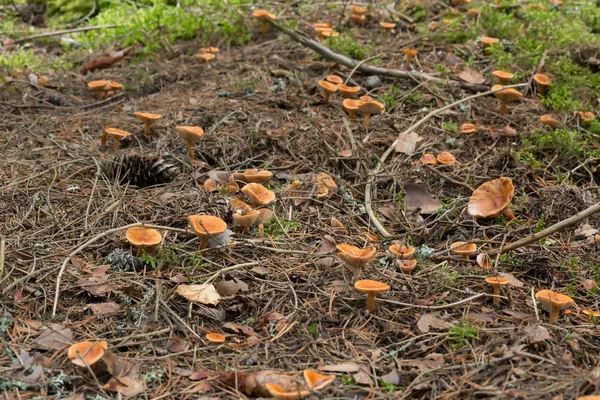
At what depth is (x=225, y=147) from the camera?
5.04 meters

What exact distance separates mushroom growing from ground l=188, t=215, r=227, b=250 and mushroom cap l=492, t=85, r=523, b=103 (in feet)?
9.48

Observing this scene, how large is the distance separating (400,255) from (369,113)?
1896 mm

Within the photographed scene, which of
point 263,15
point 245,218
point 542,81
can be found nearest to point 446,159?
point 542,81

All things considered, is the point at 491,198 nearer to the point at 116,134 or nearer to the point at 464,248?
the point at 464,248

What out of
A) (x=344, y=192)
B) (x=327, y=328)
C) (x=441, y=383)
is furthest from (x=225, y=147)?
(x=441, y=383)

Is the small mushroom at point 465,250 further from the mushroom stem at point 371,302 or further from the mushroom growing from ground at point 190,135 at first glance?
the mushroom growing from ground at point 190,135

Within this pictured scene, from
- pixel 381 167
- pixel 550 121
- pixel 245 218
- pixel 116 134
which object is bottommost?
pixel 381 167

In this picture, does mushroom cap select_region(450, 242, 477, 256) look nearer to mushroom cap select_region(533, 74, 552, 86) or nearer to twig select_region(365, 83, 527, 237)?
twig select_region(365, 83, 527, 237)

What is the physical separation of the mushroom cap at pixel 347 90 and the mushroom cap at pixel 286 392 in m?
3.31

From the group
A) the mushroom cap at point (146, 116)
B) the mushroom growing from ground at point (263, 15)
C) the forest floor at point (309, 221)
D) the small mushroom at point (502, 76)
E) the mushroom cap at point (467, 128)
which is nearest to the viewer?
the forest floor at point (309, 221)

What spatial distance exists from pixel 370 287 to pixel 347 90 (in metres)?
2.64

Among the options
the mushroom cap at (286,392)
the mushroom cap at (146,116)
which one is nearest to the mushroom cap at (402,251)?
the mushroom cap at (286,392)

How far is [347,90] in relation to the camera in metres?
5.50

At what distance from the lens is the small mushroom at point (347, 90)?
5.51m
